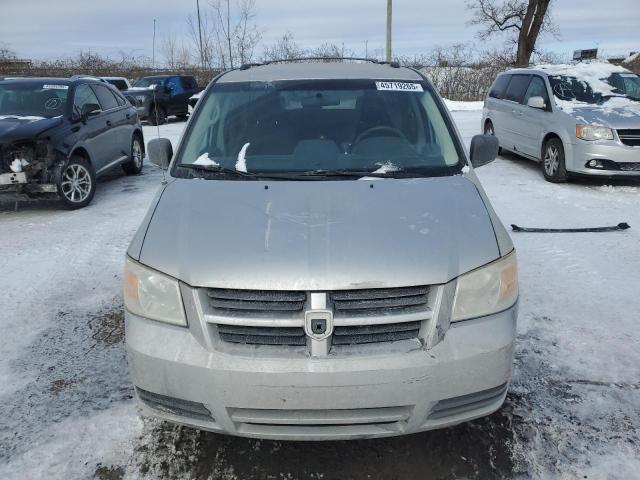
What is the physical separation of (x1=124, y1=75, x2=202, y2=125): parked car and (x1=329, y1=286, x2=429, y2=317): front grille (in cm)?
1603

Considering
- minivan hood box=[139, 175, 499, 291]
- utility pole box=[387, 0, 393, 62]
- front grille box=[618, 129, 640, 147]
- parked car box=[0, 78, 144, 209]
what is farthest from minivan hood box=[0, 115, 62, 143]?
utility pole box=[387, 0, 393, 62]

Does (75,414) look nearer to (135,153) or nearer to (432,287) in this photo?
(432,287)

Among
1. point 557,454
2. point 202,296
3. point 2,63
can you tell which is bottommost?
point 557,454

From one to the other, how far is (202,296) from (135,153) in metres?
8.04

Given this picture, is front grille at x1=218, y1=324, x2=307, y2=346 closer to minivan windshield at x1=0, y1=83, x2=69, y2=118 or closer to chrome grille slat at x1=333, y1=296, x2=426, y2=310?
chrome grille slat at x1=333, y1=296, x2=426, y2=310

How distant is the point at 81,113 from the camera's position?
24.2 ft

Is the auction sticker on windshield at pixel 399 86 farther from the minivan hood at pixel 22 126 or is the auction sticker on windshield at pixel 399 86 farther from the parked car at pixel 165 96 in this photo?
the parked car at pixel 165 96

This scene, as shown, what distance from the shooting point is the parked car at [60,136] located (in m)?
6.45

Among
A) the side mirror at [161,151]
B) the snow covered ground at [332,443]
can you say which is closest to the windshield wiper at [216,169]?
the side mirror at [161,151]

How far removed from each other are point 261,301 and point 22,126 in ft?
19.6

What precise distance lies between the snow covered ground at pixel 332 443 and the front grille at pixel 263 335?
0.72 metres

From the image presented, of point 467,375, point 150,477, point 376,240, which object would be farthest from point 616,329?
point 150,477

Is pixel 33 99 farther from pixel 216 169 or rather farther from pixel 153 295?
pixel 153 295

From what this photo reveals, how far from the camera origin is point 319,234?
2.28m
